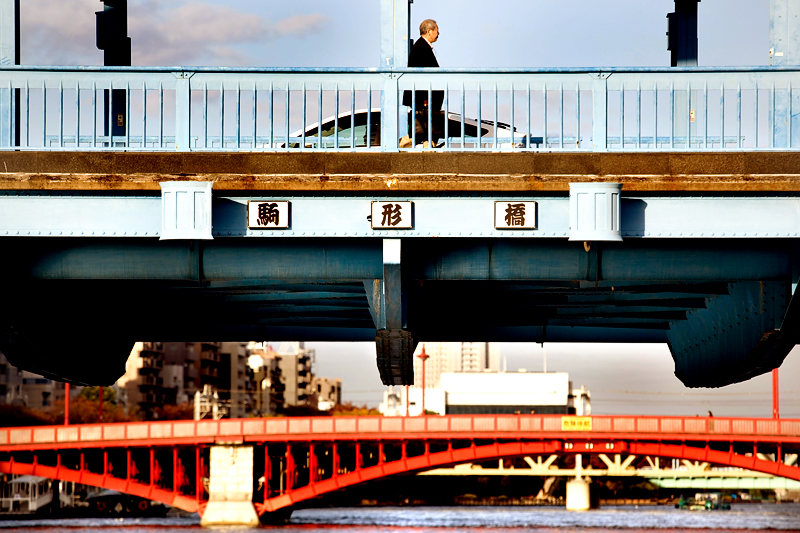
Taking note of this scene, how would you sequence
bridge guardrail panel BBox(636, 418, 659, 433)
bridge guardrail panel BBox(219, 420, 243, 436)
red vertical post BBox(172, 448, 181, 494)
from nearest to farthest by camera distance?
bridge guardrail panel BBox(636, 418, 659, 433) < red vertical post BBox(172, 448, 181, 494) < bridge guardrail panel BBox(219, 420, 243, 436)

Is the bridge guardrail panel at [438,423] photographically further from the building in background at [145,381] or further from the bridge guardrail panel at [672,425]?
the building in background at [145,381]

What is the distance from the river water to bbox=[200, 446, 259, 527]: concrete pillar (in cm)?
236

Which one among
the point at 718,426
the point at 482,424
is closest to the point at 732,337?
the point at 482,424

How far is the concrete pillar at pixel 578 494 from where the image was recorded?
411 ft

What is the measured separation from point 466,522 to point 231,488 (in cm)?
3033

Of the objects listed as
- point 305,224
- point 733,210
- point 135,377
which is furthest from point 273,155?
point 135,377

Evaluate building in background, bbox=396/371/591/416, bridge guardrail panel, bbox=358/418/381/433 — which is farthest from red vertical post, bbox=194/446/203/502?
building in background, bbox=396/371/591/416

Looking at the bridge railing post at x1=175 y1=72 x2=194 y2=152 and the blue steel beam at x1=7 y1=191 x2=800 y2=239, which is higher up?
the bridge railing post at x1=175 y1=72 x2=194 y2=152

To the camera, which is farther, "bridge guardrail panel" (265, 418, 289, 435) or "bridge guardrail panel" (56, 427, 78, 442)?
"bridge guardrail panel" (265, 418, 289, 435)

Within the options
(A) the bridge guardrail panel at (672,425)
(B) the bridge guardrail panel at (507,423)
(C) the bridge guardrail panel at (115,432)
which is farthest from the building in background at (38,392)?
(A) the bridge guardrail panel at (672,425)

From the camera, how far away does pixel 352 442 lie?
259 feet

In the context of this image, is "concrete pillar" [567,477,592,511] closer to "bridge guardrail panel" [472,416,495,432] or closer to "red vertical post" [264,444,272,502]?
"bridge guardrail panel" [472,416,495,432]

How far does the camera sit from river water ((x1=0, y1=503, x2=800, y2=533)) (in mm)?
91312

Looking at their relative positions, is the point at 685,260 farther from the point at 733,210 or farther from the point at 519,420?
the point at 519,420
